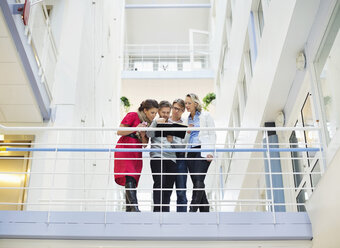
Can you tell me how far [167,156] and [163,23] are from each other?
8458 millimetres

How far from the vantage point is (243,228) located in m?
3.11

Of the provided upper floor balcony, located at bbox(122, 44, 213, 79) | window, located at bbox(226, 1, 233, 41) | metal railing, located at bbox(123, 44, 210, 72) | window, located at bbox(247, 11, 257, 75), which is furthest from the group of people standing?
metal railing, located at bbox(123, 44, 210, 72)

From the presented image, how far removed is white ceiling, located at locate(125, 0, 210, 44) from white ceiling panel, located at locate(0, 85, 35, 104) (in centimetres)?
740

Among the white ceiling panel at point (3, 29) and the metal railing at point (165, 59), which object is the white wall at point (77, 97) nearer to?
the white ceiling panel at point (3, 29)

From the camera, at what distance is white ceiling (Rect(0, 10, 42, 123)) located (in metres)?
3.72

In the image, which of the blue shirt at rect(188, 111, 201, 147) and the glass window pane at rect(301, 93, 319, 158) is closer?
the blue shirt at rect(188, 111, 201, 147)

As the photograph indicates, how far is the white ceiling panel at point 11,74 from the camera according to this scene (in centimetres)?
389

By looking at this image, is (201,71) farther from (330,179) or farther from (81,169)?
(330,179)

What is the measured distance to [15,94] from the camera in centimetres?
420

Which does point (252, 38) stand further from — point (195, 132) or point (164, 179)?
point (164, 179)

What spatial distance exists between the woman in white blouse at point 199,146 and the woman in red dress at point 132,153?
0.30m

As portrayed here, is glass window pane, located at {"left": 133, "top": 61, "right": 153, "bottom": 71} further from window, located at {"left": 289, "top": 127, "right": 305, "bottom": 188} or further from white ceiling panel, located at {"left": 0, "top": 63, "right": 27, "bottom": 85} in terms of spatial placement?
white ceiling panel, located at {"left": 0, "top": 63, "right": 27, "bottom": 85}

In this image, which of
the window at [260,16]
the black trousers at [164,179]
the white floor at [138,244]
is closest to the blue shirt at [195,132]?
the black trousers at [164,179]

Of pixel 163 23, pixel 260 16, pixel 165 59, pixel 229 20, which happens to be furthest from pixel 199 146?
pixel 163 23
